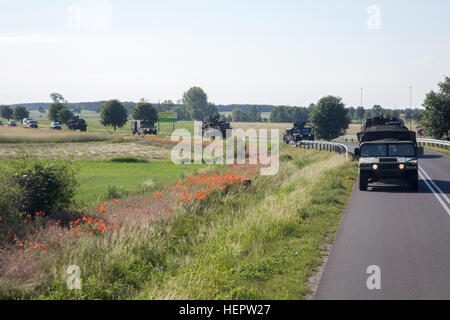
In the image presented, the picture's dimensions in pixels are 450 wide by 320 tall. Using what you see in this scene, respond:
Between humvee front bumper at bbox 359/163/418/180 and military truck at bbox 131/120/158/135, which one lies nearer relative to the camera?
humvee front bumper at bbox 359/163/418/180

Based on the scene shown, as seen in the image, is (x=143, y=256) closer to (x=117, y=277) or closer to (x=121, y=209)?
(x=117, y=277)

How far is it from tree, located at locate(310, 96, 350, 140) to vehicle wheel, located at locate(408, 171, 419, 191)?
39.6 meters

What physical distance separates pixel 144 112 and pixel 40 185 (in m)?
78.2

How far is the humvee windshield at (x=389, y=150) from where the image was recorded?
17986 millimetres

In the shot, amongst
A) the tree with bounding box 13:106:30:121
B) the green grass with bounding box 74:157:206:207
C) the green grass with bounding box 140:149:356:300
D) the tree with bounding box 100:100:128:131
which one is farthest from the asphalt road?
the tree with bounding box 13:106:30:121

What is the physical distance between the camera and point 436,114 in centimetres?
5041

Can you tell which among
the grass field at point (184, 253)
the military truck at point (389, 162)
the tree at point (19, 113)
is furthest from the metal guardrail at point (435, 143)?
the tree at point (19, 113)

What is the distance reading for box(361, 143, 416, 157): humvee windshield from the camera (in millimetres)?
17986

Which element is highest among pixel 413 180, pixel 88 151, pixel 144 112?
pixel 144 112

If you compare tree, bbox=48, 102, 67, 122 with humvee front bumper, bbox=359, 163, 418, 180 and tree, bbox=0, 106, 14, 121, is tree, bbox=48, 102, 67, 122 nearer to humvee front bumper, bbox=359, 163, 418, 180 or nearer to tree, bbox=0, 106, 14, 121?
tree, bbox=0, 106, 14, 121

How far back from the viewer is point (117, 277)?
8.42m

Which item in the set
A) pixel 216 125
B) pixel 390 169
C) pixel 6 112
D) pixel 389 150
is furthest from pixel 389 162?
pixel 6 112

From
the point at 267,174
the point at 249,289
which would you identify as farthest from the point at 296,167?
the point at 249,289

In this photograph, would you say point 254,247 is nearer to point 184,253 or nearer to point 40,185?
point 184,253
